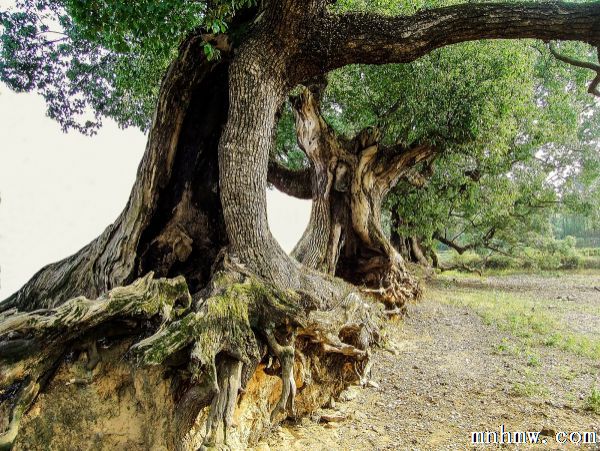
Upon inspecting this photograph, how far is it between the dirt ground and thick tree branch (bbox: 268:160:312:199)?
4.86 metres

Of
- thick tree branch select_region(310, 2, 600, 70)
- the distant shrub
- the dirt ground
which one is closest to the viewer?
the dirt ground

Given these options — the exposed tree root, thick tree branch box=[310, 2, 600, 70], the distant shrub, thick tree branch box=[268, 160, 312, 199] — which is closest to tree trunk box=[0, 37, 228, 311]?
the exposed tree root

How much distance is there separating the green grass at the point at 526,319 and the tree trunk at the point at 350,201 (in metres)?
2.35

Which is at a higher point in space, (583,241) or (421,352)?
(583,241)

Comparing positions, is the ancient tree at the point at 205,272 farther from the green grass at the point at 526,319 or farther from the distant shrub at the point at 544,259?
the distant shrub at the point at 544,259

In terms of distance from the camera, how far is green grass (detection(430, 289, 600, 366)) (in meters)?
7.11

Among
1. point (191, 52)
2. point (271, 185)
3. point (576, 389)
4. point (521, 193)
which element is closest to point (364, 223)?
point (271, 185)

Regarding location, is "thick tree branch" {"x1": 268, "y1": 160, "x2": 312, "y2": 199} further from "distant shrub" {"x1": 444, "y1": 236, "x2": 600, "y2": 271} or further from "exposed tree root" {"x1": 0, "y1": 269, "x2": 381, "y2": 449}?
"distant shrub" {"x1": 444, "y1": 236, "x2": 600, "y2": 271}

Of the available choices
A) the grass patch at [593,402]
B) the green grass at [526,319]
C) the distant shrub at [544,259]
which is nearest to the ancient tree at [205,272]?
the grass patch at [593,402]

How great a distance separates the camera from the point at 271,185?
12383 mm

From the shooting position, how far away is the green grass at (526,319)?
7.11 metres

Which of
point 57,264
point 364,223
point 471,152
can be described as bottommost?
point 57,264

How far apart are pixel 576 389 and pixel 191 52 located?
633 centimetres

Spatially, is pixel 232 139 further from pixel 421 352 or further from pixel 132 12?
pixel 421 352
